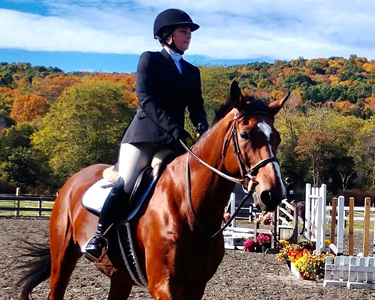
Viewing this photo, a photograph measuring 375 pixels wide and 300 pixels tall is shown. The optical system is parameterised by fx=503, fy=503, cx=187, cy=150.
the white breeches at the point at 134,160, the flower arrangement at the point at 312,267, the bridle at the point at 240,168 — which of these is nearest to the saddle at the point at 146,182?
the white breeches at the point at 134,160

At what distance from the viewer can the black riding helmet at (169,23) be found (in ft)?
13.6

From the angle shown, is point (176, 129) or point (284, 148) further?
point (284, 148)

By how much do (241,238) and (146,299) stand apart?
7584 millimetres

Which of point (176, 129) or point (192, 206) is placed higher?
point (176, 129)

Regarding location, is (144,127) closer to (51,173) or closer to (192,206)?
(192,206)

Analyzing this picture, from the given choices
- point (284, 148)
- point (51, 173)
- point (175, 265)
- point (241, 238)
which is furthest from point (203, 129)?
point (284, 148)

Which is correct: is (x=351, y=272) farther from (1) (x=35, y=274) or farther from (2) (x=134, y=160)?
(2) (x=134, y=160)

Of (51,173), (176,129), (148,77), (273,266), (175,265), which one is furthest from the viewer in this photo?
(51,173)

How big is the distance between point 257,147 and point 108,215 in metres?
1.54

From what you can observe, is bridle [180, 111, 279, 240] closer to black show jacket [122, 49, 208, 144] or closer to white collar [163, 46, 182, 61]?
black show jacket [122, 49, 208, 144]

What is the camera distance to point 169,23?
4145 mm

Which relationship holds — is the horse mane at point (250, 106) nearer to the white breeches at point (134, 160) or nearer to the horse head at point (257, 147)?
the horse head at point (257, 147)

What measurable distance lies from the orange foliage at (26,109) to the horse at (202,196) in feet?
248

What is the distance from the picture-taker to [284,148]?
46.8 meters
